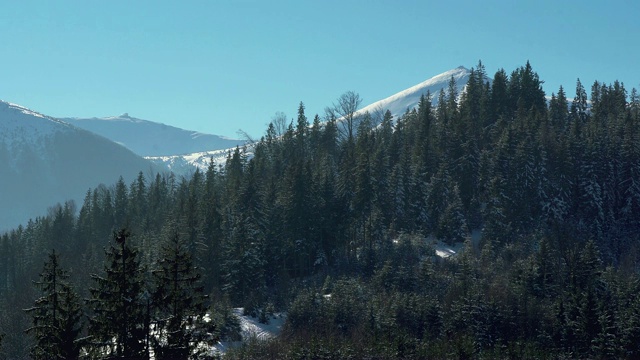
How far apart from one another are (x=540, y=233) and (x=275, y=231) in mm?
32538

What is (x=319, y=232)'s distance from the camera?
95875 mm

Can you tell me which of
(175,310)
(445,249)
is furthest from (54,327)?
(445,249)

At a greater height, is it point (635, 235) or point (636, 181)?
point (636, 181)

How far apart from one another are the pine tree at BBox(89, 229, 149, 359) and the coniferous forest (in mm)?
24252

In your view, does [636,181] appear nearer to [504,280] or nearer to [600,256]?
[600,256]

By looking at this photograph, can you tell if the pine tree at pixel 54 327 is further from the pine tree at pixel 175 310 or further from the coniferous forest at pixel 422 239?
the coniferous forest at pixel 422 239

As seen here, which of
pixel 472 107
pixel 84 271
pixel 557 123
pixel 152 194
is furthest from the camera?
pixel 152 194

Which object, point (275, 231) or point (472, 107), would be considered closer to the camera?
point (275, 231)

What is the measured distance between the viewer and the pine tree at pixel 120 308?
115 feet

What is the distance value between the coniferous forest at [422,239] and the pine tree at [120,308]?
24252 millimetres

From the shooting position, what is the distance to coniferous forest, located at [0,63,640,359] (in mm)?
72625

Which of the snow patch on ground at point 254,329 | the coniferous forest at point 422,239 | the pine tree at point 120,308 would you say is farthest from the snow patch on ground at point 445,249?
the pine tree at point 120,308

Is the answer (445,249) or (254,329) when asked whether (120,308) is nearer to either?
(254,329)

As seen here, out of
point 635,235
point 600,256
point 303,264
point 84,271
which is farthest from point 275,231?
point 635,235
